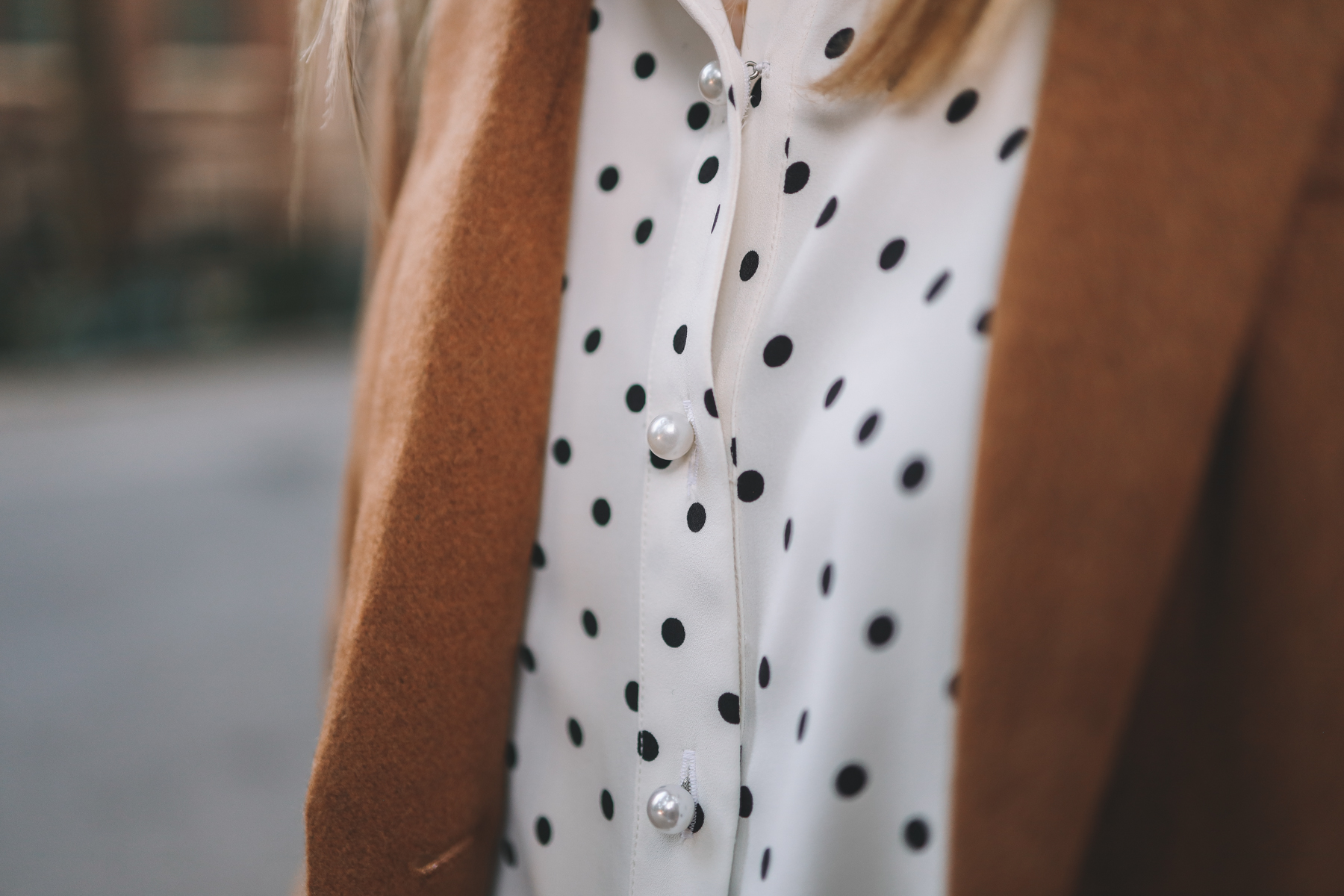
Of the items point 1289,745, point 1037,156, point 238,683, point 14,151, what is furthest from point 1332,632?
point 14,151

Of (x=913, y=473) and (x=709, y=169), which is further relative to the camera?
(x=709, y=169)

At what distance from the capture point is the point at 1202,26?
1.23ft

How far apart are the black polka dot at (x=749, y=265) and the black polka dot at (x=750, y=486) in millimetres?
125

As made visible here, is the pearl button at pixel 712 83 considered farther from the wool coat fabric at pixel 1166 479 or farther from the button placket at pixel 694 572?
the wool coat fabric at pixel 1166 479

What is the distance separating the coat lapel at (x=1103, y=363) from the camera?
0.36 metres

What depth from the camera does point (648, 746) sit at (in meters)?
0.54

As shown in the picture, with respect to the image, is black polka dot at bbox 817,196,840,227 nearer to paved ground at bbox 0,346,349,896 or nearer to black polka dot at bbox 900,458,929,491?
black polka dot at bbox 900,458,929,491

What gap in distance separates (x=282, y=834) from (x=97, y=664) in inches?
40.3

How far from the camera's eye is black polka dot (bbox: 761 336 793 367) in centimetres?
50

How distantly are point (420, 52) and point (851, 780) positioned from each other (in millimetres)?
746

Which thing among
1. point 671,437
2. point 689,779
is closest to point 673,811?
point 689,779

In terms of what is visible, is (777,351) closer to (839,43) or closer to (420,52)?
(839,43)

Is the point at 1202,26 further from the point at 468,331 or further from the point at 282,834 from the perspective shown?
the point at 282,834

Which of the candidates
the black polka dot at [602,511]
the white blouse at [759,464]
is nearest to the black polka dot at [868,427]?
the white blouse at [759,464]
